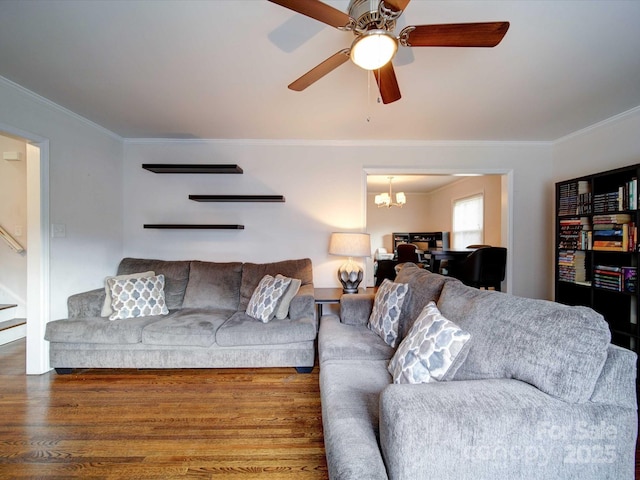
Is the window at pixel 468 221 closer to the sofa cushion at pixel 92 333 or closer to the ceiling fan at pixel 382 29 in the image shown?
the ceiling fan at pixel 382 29

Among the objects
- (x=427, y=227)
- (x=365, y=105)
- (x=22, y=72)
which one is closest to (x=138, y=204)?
(x=22, y=72)

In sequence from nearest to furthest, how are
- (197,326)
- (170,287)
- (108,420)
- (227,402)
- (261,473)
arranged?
(261,473), (108,420), (227,402), (197,326), (170,287)

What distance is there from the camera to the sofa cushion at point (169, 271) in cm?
298

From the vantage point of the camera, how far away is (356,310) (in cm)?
246

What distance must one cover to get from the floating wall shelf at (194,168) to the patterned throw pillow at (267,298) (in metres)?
1.35

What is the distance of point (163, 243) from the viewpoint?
342 cm

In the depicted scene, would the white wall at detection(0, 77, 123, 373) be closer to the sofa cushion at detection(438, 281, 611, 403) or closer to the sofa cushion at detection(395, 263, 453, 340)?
the sofa cushion at detection(395, 263, 453, 340)

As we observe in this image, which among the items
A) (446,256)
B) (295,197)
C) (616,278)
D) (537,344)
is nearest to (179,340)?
(295,197)

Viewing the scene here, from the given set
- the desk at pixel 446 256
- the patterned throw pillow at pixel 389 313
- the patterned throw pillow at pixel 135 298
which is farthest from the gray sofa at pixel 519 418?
the desk at pixel 446 256

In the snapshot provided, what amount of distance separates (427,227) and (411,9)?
681cm

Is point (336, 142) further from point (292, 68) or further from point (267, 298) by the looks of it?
point (267, 298)

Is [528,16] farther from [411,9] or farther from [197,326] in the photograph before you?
[197,326]

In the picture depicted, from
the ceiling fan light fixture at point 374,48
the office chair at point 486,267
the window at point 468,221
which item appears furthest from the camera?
the window at point 468,221

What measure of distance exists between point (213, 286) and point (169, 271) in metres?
0.53
